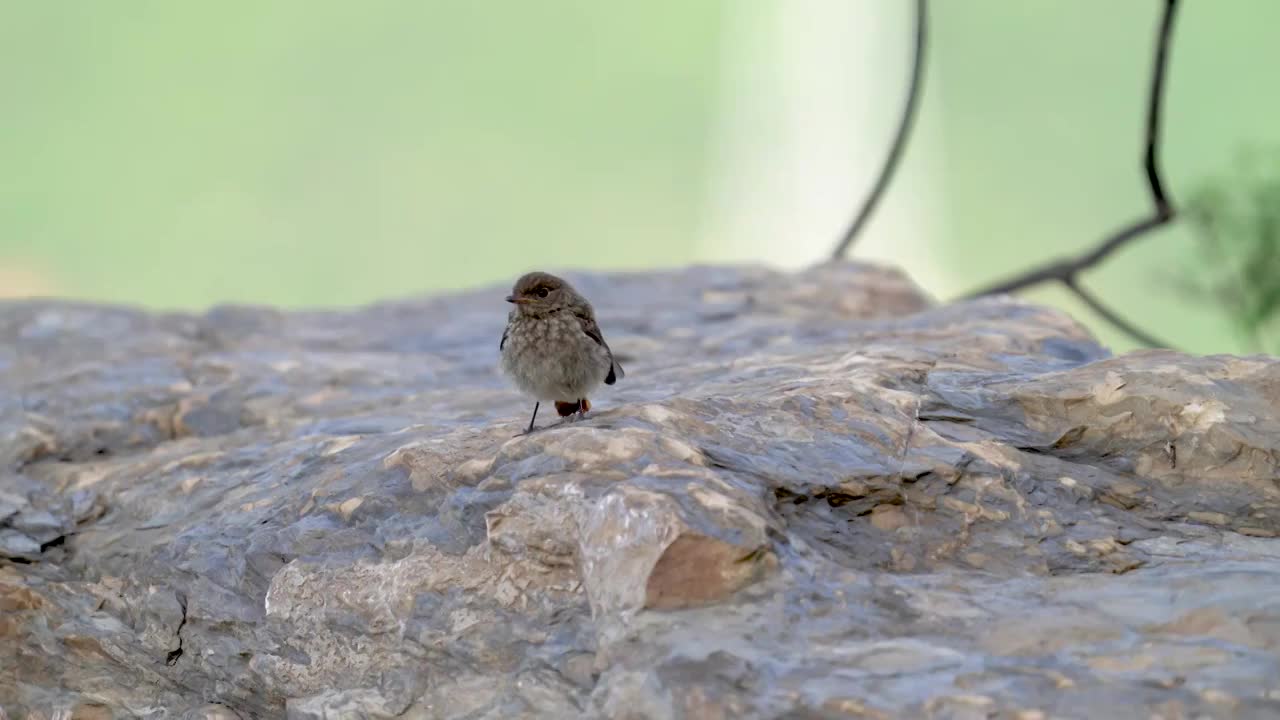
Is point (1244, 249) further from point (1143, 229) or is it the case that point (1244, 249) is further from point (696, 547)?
point (696, 547)

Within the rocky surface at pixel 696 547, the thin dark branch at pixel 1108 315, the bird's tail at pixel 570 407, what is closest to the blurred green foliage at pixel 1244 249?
the thin dark branch at pixel 1108 315

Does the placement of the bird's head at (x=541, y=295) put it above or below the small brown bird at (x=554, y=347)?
above

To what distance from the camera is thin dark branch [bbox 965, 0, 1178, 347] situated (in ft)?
19.1

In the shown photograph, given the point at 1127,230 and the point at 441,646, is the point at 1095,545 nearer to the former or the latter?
the point at 441,646

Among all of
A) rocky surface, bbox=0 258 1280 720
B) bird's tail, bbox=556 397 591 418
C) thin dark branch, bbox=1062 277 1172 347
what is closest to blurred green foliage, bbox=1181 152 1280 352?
thin dark branch, bbox=1062 277 1172 347

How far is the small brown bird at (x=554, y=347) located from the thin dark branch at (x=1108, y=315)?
12.0ft

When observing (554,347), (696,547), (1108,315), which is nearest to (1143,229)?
(1108,315)

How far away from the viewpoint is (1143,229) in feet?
20.0

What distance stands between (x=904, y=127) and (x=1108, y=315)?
4.93ft

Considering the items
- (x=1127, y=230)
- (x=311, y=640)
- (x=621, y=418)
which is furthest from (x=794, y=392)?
(x=1127, y=230)

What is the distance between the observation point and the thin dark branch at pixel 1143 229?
5.84 meters

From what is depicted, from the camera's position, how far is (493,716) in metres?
2.35

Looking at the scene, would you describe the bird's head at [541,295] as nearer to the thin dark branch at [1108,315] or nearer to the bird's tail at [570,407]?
the bird's tail at [570,407]

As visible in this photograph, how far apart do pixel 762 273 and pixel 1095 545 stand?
3539 millimetres
